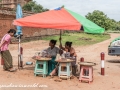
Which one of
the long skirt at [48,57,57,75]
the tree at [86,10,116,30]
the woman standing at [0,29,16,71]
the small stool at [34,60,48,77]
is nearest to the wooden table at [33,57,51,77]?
the small stool at [34,60,48,77]

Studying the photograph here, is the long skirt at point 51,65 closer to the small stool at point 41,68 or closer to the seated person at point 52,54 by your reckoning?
the seated person at point 52,54

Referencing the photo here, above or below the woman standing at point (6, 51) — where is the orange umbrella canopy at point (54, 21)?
above

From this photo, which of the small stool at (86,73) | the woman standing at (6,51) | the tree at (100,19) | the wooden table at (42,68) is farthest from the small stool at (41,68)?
the tree at (100,19)

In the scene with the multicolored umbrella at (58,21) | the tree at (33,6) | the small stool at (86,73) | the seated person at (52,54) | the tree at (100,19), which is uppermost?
the tree at (33,6)

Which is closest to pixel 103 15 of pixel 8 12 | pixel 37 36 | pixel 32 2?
pixel 32 2

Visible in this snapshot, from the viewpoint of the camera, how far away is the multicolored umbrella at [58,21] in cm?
709

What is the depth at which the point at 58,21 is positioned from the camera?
288 inches

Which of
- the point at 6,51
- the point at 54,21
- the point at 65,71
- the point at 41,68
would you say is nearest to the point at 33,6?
the point at 6,51

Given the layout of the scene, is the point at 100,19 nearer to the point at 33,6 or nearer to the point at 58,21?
the point at 33,6

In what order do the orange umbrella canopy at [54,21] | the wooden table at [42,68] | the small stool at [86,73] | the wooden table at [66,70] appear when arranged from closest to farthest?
the orange umbrella canopy at [54,21]
the small stool at [86,73]
the wooden table at [66,70]
the wooden table at [42,68]

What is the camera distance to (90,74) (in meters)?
7.39

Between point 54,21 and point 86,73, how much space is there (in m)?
2.11

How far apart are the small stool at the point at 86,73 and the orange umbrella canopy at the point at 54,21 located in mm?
1432

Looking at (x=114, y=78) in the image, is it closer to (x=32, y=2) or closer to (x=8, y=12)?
(x=8, y=12)
